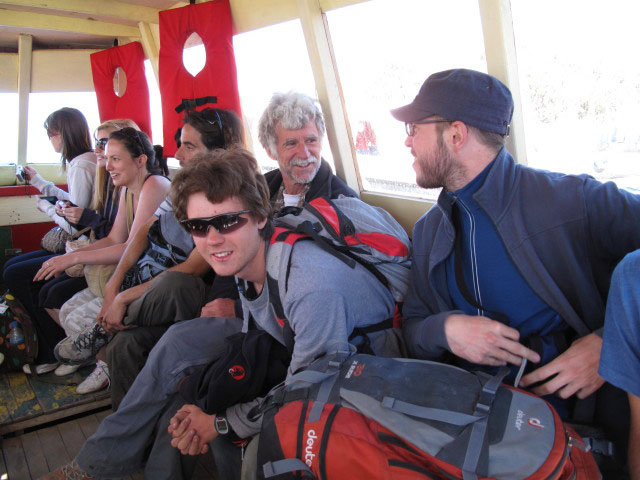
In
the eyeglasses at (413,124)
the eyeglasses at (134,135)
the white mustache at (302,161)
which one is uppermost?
the eyeglasses at (134,135)

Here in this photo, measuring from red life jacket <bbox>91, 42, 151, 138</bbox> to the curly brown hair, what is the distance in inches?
151

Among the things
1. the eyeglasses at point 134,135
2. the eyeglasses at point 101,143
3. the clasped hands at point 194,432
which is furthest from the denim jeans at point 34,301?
the clasped hands at point 194,432

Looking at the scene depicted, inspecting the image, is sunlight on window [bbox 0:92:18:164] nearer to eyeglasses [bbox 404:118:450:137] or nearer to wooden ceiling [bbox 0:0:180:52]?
wooden ceiling [bbox 0:0:180:52]

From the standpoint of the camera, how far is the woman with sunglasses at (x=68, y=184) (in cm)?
360

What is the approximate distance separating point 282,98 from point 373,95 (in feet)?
1.79

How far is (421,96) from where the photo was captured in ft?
5.53

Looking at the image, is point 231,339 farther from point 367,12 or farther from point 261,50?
point 261,50

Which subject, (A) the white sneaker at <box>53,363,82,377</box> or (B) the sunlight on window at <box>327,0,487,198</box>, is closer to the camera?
(B) the sunlight on window at <box>327,0,487,198</box>

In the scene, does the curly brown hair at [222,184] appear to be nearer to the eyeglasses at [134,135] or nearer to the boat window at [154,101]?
the eyeglasses at [134,135]

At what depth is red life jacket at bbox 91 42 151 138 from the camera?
538 centimetres

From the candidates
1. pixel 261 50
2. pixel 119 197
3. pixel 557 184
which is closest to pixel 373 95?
pixel 261 50

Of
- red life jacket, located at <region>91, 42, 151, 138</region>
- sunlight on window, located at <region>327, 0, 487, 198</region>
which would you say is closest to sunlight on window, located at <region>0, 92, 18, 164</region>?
red life jacket, located at <region>91, 42, 151, 138</region>

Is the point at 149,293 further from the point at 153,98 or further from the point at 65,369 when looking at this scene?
the point at 153,98

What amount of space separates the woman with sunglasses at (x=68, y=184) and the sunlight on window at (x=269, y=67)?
1.35 m
